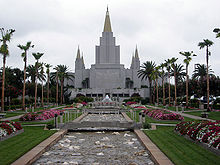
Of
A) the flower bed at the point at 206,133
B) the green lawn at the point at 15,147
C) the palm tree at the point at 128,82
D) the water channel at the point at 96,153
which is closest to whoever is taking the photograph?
the green lawn at the point at 15,147

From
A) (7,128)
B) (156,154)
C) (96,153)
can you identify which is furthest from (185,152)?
(7,128)

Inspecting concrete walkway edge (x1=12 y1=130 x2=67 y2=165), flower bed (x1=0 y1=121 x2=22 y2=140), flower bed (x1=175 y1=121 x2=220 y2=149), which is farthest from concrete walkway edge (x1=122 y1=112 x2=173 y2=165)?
flower bed (x1=0 y1=121 x2=22 y2=140)

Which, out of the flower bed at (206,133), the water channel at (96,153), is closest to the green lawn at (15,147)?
the water channel at (96,153)

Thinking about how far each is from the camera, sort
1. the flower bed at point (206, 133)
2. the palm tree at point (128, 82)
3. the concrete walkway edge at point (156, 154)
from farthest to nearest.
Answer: the palm tree at point (128, 82) → the flower bed at point (206, 133) → the concrete walkway edge at point (156, 154)

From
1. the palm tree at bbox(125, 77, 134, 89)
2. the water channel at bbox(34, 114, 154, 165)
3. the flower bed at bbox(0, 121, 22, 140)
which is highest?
the palm tree at bbox(125, 77, 134, 89)

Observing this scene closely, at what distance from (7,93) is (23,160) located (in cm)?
3373

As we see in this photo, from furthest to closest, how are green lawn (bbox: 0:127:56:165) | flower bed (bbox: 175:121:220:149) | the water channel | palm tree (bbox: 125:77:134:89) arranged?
palm tree (bbox: 125:77:134:89), flower bed (bbox: 175:121:220:149), the water channel, green lawn (bbox: 0:127:56:165)

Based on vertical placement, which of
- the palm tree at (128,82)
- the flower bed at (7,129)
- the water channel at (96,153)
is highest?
the palm tree at (128,82)

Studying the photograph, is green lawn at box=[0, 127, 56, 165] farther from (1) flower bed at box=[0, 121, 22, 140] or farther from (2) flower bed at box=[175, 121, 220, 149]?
(2) flower bed at box=[175, 121, 220, 149]

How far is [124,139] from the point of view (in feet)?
38.6

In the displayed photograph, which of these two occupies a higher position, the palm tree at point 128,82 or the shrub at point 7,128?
the palm tree at point 128,82

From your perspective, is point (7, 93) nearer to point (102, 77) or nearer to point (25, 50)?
point (25, 50)

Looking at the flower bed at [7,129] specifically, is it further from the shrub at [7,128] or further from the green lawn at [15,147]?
the green lawn at [15,147]

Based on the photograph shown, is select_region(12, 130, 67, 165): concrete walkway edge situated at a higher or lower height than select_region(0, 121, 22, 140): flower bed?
lower
